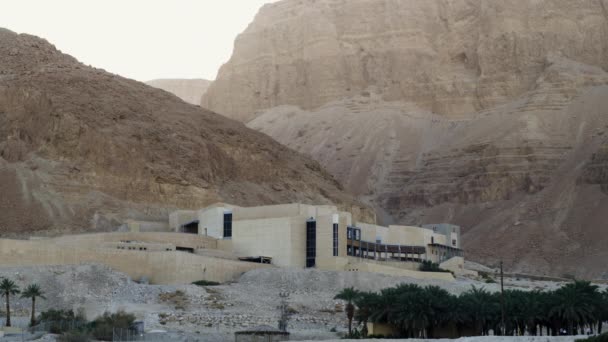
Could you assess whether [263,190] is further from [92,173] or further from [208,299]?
[208,299]

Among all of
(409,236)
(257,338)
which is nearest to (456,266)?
(409,236)

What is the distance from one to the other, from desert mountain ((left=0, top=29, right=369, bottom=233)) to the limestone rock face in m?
44.0

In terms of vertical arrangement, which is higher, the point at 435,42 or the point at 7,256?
the point at 435,42

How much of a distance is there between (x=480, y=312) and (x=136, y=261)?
27.0 meters

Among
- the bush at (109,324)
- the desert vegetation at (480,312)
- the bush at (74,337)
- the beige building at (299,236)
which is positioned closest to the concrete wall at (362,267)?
the beige building at (299,236)

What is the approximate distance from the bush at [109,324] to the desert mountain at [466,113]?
226 ft

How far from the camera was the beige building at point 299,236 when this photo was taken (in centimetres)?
8694

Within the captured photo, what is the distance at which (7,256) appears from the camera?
75.6 metres

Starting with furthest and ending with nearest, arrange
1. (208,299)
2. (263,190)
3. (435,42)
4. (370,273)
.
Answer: (435,42)
(263,190)
(370,273)
(208,299)

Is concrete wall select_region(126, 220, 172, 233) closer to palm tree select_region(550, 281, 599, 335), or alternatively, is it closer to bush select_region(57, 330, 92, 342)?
bush select_region(57, 330, 92, 342)

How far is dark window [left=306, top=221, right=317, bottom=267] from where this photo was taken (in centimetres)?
8738

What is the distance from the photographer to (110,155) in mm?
112438

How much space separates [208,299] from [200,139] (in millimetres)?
51469

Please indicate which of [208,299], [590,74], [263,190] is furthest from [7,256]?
[590,74]
